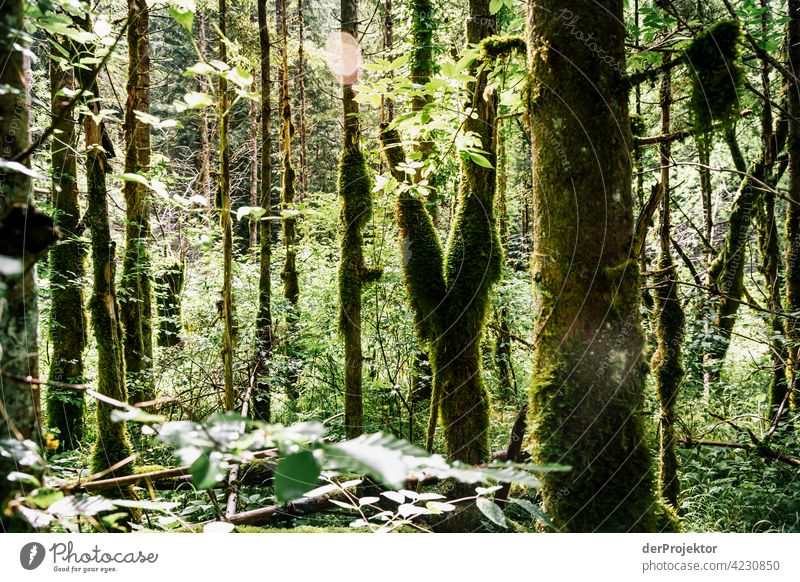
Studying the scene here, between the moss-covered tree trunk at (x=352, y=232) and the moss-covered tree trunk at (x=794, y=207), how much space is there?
366 centimetres

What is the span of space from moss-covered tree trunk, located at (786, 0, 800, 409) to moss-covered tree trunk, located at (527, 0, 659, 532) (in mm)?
2702

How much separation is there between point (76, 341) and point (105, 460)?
10.8ft

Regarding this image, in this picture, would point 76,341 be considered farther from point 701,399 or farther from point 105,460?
point 701,399

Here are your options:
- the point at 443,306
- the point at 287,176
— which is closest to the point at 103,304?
the point at 443,306

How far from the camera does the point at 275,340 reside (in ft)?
23.4

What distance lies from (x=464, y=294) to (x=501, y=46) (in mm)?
1937

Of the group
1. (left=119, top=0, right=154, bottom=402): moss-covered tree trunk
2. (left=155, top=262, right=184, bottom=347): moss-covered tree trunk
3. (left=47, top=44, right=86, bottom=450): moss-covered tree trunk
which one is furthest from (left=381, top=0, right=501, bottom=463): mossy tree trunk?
(left=155, top=262, right=184, bottom=347): moss-covered tree trunk

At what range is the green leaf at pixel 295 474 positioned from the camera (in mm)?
694

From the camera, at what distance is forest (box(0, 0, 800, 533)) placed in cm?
121

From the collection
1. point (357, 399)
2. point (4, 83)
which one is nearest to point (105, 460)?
point (357, 399)
